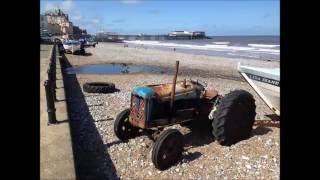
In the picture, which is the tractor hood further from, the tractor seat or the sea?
the sea

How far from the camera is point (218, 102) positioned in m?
7.74

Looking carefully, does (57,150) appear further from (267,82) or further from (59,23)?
(59,23)

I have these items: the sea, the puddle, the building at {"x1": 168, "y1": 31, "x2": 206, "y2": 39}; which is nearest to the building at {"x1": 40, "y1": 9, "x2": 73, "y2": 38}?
the sea

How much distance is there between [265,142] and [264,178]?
178cm

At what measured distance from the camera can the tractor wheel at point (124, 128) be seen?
760 cm

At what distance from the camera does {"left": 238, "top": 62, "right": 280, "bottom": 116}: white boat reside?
9164mm

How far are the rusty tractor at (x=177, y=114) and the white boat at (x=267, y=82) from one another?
1.62 metres

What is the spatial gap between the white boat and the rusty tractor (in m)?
1.62

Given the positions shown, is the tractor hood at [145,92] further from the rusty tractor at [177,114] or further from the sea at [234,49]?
the sea at [234,49]

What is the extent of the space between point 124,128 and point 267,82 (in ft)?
13.2

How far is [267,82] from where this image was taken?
31.1 ft

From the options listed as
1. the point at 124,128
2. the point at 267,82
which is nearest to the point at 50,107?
the point at 124,128
